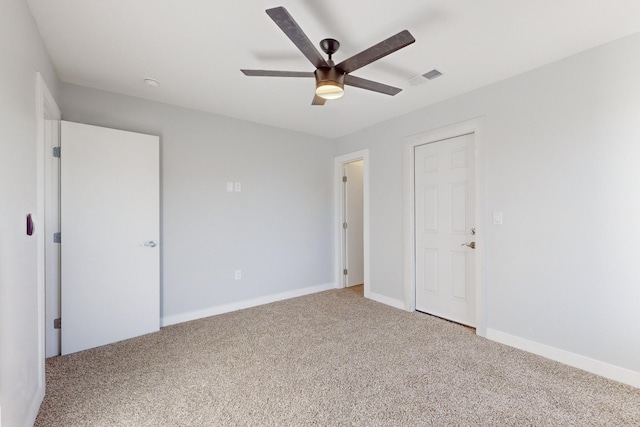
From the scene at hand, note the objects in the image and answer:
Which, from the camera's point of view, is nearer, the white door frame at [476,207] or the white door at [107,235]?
the white door at [107,235]

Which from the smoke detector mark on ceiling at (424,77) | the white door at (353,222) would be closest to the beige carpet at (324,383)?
the white door at (353,222)

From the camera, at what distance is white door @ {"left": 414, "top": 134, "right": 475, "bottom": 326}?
309 centimetres

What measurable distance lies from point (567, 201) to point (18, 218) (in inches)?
145

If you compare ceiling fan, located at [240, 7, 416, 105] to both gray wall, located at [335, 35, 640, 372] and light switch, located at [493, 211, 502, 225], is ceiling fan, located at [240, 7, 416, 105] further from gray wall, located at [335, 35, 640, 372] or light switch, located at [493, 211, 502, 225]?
light switch, located at [493, 211, 502, 225]

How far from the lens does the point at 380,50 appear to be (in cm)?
168

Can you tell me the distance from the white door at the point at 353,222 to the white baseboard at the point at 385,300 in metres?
0.69

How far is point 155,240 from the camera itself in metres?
2.98

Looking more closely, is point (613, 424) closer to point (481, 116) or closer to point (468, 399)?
point (468, 399)

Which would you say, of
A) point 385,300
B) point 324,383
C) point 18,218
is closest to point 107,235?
point 18,218

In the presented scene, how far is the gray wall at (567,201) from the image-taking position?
2.08 meters

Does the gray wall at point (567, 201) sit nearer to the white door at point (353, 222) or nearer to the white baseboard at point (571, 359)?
the white baseboard at point (571, 359)

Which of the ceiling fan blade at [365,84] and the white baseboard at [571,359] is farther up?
the ceiling fan blade at [365,84]

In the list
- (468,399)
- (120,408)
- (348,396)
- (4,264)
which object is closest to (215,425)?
(120,408)

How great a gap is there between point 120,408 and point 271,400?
943mm
